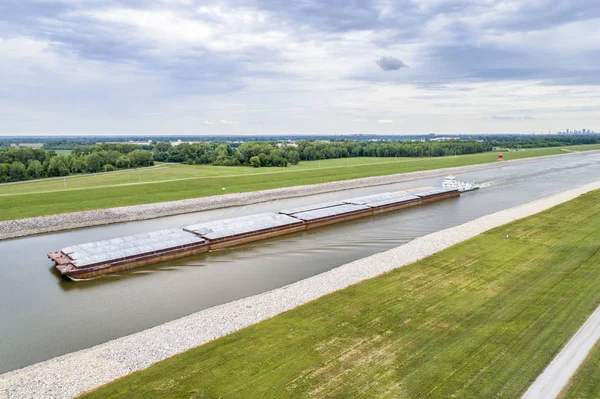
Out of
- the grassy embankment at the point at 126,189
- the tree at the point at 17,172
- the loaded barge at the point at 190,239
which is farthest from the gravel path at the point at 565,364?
the tree at the point at 17,172

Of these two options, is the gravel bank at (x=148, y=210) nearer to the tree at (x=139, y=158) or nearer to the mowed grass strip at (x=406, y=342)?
the mowed grass strip at (x=406, y=342)

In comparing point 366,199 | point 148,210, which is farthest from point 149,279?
point 366,199

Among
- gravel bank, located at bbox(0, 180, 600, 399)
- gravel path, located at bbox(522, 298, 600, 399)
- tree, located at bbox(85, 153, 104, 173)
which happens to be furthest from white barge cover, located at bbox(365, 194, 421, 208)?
tree, located at bbox(85, 153, 104, 173)

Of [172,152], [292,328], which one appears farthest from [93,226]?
[172,152]

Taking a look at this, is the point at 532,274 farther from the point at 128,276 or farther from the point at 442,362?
the point at 128,276

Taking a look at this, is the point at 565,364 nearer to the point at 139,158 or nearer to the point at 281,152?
the point at 281,152
